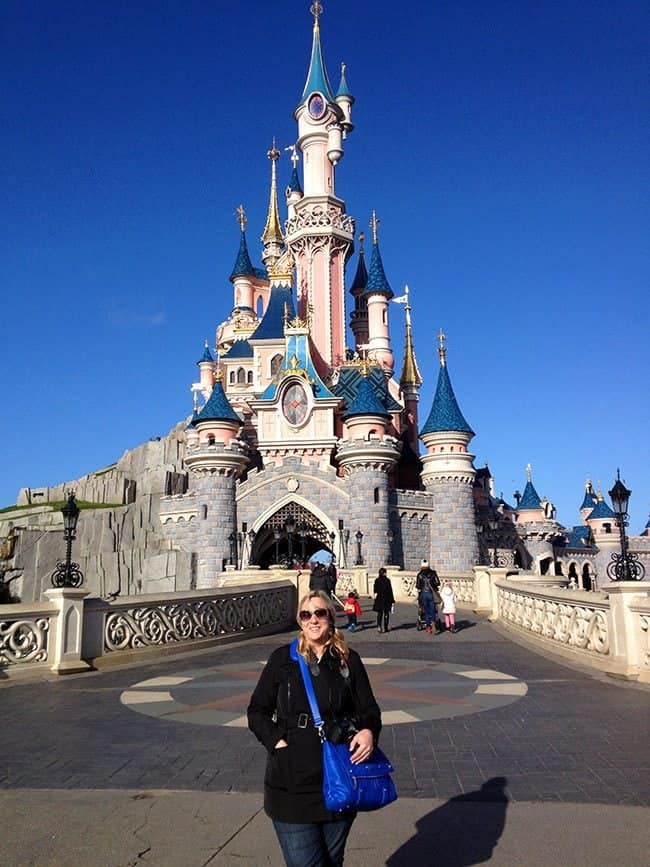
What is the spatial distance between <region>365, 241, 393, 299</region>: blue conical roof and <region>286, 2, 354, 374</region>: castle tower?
2.79 meters

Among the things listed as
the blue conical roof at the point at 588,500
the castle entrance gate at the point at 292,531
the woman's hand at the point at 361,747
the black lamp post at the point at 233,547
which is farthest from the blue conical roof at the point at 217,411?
the blue conical roof at the point at 588,500

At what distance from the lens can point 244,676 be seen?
1024 centimetres

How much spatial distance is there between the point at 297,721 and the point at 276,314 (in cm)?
4588

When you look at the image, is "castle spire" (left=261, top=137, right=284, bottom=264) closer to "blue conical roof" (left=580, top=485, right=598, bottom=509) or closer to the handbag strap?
"blue conical roof" (left=580, top=485, right=598, bottom=509)

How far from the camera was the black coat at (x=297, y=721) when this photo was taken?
9.66 ft

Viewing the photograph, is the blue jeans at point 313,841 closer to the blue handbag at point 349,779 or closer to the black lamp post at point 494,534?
the blue handbag at point 349,779

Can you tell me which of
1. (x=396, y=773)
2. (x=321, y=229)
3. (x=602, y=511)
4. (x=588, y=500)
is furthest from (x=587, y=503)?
(x=396, y=773)

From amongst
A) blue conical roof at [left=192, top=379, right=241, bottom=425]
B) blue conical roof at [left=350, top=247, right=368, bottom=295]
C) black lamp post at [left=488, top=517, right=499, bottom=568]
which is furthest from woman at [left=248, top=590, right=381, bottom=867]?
blue conical roof at [left=350, top=247, right=368, bottom=295]

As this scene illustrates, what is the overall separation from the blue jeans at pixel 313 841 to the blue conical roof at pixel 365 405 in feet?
116

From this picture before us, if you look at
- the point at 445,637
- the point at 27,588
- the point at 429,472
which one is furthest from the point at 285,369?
the point at 445,637

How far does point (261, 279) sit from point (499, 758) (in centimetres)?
5490

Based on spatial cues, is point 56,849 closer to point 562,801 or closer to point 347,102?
point 562,801

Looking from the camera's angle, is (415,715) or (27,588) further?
(27,588)

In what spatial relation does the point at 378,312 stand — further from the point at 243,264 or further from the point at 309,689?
the point at 309,689
